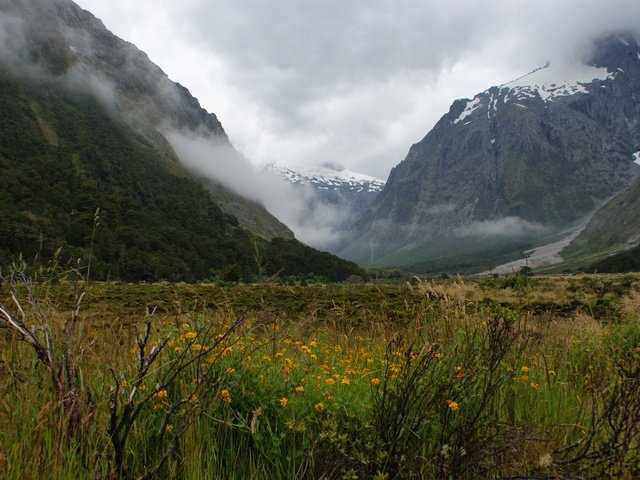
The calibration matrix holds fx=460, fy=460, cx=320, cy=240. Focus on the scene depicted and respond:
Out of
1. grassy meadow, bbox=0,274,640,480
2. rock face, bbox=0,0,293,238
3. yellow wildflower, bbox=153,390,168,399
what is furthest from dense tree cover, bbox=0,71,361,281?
yellow wildflower, bbox=153,390,168,399

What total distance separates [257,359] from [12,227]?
59.2 m

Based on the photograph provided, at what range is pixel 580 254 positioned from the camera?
192000 millimetres

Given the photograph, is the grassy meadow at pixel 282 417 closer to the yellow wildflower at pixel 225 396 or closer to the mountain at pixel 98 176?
the yellow wildflower at pixel 225 396

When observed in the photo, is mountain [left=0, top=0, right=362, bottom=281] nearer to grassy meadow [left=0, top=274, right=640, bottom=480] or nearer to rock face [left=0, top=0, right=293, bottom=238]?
rock face [left=0, top=0, right=293, bottom=238]

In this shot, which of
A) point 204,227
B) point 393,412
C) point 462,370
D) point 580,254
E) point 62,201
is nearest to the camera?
point 393,412

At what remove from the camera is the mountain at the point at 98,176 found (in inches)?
2371

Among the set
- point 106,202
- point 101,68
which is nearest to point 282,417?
point 106,202

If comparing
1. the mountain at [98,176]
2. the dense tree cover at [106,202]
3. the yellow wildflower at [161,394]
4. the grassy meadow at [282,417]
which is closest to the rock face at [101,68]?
the mountain at [98,176]

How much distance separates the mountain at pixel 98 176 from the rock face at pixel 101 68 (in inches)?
17.6

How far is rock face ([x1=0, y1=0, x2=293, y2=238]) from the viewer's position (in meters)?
126

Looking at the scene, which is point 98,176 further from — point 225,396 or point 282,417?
point 282,417

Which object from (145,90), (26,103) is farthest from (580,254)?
(26,103)

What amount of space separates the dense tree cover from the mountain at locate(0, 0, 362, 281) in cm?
25

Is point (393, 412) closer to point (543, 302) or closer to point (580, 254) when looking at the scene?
point (543, 302)
